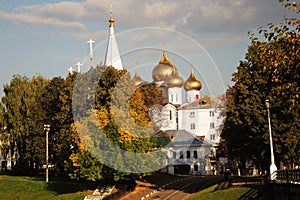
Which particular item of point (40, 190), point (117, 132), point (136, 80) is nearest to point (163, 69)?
point (136, 80)

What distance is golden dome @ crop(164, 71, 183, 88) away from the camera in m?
89.7

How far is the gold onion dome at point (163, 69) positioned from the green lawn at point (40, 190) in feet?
117

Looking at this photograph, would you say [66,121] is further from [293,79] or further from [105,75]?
[293,79]

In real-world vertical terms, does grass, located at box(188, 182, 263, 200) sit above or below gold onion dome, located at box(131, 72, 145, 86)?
below

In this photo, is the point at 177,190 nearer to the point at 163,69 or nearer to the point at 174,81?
the point at 163,69

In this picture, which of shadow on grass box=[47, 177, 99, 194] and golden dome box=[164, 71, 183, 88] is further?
golden dome box=[164, 71, 183, 88]

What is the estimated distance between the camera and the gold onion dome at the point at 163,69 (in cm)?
8289

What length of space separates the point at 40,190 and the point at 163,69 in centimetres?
3903

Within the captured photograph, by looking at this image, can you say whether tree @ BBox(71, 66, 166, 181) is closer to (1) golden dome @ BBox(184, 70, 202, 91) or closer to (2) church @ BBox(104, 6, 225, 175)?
(2) church @ BBox(104, 6, 225, 175)

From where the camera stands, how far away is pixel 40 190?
49500 mm

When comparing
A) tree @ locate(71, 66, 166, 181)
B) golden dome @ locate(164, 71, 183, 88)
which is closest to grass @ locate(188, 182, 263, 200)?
tree @ locate(71, 66, 166, 181)

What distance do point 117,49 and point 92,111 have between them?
3051cm

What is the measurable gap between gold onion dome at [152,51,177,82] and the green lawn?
3563cm

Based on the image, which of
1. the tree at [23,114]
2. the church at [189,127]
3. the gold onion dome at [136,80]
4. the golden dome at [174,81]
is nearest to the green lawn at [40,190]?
the tree at [23,114]
